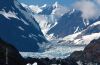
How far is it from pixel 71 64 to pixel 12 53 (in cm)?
6549

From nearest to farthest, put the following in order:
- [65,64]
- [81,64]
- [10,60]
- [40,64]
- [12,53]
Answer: [10,60] → [12,53] → [40,64] → [65,64] → [81,64]

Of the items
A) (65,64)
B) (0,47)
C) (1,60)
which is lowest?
(1,60)

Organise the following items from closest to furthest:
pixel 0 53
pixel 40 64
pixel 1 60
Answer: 1. pixel 1 60
2. pixel 0 53
3. pixel 40 64

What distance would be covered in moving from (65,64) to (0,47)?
222 ft

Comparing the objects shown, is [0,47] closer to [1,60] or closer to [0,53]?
[0,53]

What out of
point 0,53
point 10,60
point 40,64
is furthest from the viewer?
point 40,64

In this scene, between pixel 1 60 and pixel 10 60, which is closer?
pixel 1 60

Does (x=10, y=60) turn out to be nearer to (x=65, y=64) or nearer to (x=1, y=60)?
(x=1, y=60)

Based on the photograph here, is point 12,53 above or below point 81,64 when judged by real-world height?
below

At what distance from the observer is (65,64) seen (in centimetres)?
17788

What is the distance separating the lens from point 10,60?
109 m

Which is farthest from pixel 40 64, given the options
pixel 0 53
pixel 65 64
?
pixel 0 53

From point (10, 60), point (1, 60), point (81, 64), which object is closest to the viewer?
point (1, 60)

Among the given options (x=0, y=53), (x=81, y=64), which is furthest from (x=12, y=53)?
(x=81, y=64)
